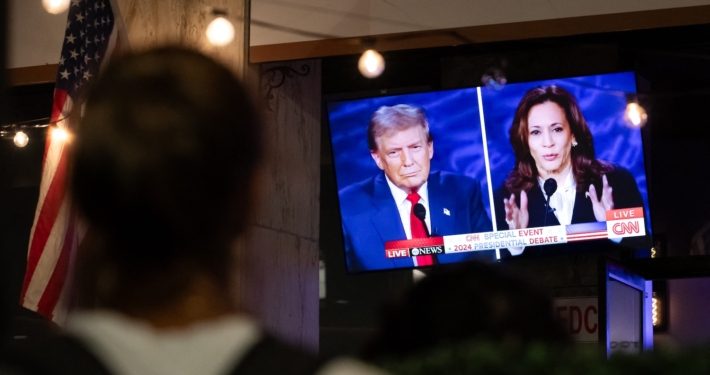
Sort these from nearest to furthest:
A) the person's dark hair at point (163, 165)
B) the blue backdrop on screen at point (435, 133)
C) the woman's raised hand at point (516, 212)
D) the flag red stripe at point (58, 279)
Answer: the person's dark hair at point (163, 165) → the flag red stripe at point (58, 279) → the woman's raised hand at point (516, 212) → the blue backdrop on screen at point (435, 133)

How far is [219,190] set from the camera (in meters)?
0.97

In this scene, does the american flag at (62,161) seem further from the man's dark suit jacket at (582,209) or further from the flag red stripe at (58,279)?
the man's dark suit jacket at (582,209)

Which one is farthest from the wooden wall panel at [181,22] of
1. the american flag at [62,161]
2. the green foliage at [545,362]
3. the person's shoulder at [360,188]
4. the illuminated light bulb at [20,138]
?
the green foliage at [545,362]

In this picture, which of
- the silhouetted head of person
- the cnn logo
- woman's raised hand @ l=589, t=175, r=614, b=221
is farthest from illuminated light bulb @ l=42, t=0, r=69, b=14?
the silhouetted head of person

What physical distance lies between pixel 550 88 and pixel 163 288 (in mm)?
5562

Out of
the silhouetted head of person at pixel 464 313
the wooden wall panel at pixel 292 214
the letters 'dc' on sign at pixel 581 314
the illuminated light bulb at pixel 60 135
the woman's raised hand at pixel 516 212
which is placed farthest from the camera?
the letters 'dc' on sign at pixel 581 314

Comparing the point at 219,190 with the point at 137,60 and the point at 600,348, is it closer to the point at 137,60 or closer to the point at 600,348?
the point at 137,60

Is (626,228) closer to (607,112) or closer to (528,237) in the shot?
(528,237)

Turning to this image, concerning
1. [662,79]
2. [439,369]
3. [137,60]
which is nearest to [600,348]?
[439,369]

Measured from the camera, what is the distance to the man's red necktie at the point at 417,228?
6.57 metres

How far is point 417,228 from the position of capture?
662 centimetres

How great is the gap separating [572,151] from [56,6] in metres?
3.47

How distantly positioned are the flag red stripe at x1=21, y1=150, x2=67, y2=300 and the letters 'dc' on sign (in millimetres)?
3577

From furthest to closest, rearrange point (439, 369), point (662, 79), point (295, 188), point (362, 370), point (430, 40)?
point (662, 79) → point (295, 188) → point (430, 40) → point (439, 369) → point (362, 370)
